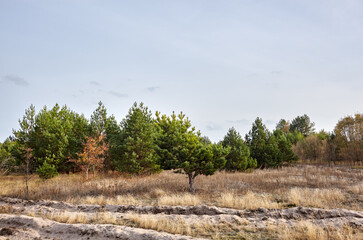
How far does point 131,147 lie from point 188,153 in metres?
10.0

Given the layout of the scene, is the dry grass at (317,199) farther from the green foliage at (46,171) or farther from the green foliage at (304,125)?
the green foliage at (304,125)

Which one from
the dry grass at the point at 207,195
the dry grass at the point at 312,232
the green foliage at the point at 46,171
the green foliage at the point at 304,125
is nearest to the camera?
the dry grass at the point at 312,232

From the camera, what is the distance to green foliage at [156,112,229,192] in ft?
50.9

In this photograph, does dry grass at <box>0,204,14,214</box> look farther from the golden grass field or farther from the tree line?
the tree line

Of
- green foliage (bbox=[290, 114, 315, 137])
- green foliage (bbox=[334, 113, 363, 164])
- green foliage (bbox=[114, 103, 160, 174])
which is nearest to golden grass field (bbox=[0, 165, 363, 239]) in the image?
green foliage (bbox=[114, 103, 160, 174])

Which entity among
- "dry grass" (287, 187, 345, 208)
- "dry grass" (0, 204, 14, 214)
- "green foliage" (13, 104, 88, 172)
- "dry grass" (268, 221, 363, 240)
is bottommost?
"dry grass" (287, 187, 345, 208)

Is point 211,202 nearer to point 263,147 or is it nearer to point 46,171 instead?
point 46,171

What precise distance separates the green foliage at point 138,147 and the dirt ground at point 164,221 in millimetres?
12452

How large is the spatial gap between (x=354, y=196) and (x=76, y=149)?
2787 centimetres

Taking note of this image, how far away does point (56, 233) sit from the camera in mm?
8258

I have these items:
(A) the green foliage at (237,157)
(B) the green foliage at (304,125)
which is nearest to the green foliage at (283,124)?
(B) the green foliage at (304,125)

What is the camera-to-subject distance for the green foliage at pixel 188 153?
15508mm

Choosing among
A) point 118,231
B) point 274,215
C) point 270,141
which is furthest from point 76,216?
point 270,141

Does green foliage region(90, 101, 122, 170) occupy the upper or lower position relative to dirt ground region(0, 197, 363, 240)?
upper
